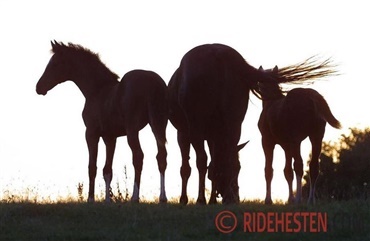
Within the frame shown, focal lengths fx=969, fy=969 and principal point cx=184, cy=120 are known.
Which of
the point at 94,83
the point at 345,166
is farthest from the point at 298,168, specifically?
the point at 345,166

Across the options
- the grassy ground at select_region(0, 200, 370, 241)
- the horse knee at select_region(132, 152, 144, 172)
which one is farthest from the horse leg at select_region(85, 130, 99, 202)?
the grassy ground at select_region(0, 200, 370, 241)

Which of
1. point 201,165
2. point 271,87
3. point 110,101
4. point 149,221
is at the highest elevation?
point 110,101

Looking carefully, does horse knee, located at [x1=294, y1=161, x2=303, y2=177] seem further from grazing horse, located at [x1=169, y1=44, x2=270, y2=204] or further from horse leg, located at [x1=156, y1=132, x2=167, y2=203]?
horse leg, located at [x1=156, y1=132, x2=167, y2=203]

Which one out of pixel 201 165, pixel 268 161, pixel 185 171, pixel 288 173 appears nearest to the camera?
pixel 201 165

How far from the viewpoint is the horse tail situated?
16.9 m

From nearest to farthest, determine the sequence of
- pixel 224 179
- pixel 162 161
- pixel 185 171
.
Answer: pixel 224 179 → pixel 185 171 → pixel 162 161

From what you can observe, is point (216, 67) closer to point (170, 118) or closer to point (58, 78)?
point (170, 118)

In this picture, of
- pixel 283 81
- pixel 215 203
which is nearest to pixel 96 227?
pixel 215 203

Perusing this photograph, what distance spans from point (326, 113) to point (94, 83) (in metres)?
4.56

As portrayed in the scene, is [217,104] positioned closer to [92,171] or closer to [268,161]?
[268,161]

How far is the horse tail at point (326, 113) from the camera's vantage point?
1688 centimetres

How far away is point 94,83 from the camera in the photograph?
1856 cm

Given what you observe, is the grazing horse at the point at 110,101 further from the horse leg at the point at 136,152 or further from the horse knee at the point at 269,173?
the horse knee at the point at 269,173

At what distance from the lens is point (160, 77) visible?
1770 centimetres
